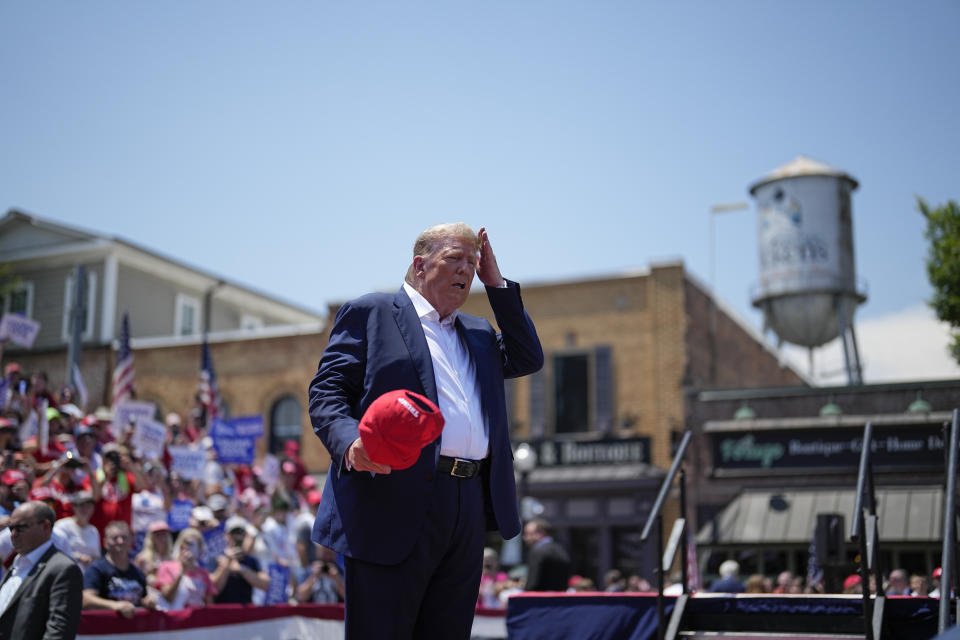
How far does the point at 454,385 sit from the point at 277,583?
23.6 ft

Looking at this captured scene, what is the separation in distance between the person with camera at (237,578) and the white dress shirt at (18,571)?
3.55 m

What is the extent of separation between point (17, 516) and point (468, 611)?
3433mm

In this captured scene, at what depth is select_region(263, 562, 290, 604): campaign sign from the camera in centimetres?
988

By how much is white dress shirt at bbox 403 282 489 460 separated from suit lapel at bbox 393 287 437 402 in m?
0.04

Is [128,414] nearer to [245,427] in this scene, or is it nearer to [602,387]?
[245,427]

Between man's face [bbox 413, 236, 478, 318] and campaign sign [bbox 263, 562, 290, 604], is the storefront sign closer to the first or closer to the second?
campaign sign [bbox 263, 562, 290, 604]

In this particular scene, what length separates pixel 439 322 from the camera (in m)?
3.65

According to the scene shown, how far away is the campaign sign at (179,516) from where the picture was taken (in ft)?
37.1

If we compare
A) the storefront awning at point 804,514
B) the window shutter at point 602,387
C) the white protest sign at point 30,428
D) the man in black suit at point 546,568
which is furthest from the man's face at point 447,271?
the window shutter at point 602,387

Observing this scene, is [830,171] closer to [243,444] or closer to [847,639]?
[243,444]

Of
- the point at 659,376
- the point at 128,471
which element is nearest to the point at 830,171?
the point at 659,376

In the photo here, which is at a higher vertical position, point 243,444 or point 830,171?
point 830,171

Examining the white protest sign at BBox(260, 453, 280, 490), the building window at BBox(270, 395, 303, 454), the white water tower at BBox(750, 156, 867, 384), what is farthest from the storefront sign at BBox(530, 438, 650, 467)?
the white protest sign at BBox(260, 453, 280, 490)

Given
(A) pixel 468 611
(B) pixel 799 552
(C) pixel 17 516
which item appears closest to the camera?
(A) pixel 468 611
